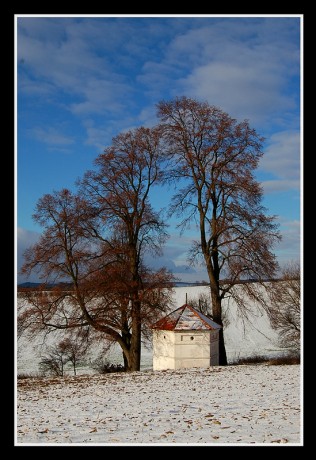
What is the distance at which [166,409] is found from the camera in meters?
11.5

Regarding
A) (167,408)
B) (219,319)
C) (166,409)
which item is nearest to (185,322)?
(219,319)

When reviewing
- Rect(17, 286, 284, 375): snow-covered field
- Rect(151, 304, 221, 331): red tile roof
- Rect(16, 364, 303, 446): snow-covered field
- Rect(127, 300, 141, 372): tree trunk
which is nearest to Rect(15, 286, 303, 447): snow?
Rect(16, 364, 303, 446): snow-covered field

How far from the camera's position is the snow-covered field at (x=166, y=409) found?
8703 millimetres

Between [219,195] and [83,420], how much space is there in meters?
14.2

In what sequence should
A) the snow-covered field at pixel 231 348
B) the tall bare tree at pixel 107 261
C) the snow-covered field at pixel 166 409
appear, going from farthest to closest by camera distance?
the snow-covered field at pixel 231 348
the tall bare tree at pixel 107 261
the snow-covered field at pixel 166 409

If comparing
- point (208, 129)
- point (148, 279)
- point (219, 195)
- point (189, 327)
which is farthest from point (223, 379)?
point (208, 129)

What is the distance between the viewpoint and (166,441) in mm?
8406

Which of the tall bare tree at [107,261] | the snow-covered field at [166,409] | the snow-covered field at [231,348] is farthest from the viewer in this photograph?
the snow-covered field at [231,348]

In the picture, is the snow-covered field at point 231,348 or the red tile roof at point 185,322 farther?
the snow-covered field at point 231,348

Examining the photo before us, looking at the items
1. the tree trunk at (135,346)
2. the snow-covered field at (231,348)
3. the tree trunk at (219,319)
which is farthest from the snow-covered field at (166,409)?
the snow-covered field at (231,348)

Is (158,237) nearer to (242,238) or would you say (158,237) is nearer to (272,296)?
(242,238)

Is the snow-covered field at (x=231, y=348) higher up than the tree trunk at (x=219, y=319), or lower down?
lower down

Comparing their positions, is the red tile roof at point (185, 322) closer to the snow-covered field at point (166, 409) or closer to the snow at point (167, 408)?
the snow at point (167, 408)

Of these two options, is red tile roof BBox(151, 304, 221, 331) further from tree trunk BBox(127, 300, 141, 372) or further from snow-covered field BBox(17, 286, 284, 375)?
snow-covered field BBox(17, 286, 284, 375)
